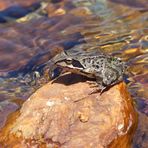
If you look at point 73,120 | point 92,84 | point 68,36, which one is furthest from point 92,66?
point 68,36

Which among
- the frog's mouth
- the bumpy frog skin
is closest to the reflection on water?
the bumpy frog skin

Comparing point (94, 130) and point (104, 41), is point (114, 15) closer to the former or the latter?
point (104, 41)

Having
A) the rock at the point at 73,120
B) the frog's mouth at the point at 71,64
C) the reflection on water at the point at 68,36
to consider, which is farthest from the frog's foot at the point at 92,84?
the reflection on water at the point at 68,36

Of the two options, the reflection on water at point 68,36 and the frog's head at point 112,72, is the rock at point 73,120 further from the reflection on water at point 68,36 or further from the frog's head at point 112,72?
the reflection on water at point 68,36

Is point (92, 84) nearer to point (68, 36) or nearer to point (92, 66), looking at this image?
point (92, 66)

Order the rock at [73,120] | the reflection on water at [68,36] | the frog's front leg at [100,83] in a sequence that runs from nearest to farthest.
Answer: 1. the rock at [73,120]
2. the frog's front leg at [100,83]
3. the reflection on water at [68,36]

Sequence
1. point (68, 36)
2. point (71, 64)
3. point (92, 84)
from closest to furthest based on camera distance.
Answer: point (71, 64), point (92, 84), point (68, 36)

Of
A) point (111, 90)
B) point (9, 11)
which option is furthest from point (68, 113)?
point (9, 11)
